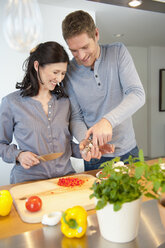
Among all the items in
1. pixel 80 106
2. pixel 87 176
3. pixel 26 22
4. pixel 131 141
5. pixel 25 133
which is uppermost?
pixel 26 22

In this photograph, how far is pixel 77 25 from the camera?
4.56 ft

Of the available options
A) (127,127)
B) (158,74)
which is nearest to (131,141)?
(127,127)

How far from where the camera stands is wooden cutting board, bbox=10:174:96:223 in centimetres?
106

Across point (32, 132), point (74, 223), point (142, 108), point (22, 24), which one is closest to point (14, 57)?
point (32, 132)

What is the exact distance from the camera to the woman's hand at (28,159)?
4.49ft

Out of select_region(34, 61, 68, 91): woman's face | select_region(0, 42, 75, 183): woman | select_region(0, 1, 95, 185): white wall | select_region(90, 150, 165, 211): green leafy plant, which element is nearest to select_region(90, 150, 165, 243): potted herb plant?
select_region(90, 150, 165, 211): green leafy plant

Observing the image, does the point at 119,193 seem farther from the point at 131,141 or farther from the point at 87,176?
the point at 131,141

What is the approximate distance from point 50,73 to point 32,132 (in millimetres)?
357

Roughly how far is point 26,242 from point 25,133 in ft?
2.53

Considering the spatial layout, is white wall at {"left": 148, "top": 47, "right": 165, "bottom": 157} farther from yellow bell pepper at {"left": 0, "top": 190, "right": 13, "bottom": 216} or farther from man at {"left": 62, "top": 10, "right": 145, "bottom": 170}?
yellow bell pepper at {"left": 0, "top": 190, "right": 13, "bottom": 216}

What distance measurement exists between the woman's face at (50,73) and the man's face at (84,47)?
0.35 ft

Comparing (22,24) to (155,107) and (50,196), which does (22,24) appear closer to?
(50,196)

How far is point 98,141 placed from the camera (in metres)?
1.32

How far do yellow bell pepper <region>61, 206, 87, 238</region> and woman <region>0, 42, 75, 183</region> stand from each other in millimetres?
654
